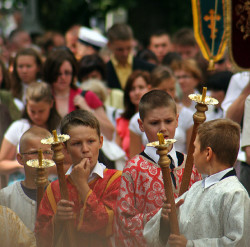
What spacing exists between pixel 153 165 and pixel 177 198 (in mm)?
256

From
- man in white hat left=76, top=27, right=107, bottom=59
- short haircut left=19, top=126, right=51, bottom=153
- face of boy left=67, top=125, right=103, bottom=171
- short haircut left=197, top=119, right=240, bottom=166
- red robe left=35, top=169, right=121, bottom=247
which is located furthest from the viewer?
man in white hat left=76, top=27, right=107, bottom=59

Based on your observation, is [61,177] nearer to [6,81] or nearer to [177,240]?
[177,240]

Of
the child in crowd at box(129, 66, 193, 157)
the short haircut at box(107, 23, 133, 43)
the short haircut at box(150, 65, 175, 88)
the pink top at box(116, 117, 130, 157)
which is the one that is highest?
the short haircut at box(107, 23, 133, 43)

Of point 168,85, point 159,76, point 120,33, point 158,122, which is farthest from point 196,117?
point 120,33

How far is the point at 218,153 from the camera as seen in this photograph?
408cm

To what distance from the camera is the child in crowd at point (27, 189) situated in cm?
471

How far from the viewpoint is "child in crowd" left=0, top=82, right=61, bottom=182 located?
19.9ft

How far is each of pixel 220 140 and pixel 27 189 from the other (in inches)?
57.4

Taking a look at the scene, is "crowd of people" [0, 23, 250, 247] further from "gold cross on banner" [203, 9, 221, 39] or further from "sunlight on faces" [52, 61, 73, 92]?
"sunlight on faces" [52, 61, 73, 92]

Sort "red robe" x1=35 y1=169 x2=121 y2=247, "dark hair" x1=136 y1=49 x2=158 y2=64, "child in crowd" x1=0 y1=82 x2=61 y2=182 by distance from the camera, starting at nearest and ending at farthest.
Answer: "red robe" x1=35 y1=169 x2=121 y2=247 < "child in crowd" x1=0 y1=82 x2=61 y2=182 < "dark hair" x1=136 y1=49 x2=158 y2=64

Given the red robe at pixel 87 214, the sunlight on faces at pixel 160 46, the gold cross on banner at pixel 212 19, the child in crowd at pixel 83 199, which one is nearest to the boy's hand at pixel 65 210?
the child in crowd at pixel 83 199

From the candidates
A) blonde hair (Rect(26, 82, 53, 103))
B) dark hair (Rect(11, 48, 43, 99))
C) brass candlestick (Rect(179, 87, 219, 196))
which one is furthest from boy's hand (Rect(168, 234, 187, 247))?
dark hair (Rect(11, 48, 43, 99))

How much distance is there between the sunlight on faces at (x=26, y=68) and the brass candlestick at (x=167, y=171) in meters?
4.04

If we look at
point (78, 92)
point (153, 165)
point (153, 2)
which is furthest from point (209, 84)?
point (153, 2)
